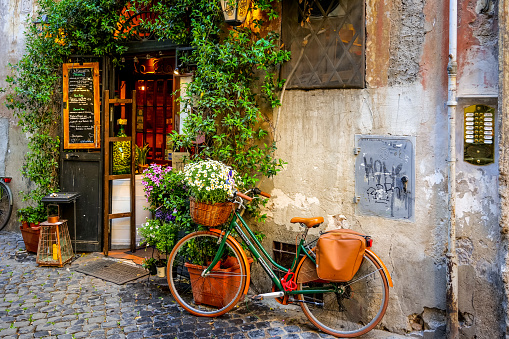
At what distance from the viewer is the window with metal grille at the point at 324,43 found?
466 cm

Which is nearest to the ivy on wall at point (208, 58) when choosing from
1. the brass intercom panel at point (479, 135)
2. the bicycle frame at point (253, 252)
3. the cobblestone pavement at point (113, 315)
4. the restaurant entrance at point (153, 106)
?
the bicycle frame at point (253, 252)

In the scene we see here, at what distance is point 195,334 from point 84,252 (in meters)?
3.40

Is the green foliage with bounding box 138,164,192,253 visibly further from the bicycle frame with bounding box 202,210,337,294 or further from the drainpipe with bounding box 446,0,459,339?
the drainpipe with bounding box 446,0,459,339

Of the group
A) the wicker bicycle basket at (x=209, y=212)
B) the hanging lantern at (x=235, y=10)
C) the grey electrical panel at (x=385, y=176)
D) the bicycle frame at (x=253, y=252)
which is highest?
the hanging lantern at (x=235, y=10)

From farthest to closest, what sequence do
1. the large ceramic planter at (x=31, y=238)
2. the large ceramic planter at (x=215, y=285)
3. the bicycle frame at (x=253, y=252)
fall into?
the large ceramic planter at (x=31, y=238) → the large ceramic planter at (x=215, y=285) → the bicycle frame at (x=253, y=252)

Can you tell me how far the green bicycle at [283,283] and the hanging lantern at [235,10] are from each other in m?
2.06

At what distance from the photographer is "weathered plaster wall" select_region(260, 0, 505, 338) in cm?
406

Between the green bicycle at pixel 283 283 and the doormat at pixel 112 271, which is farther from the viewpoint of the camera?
the doormat at pixel 112 271

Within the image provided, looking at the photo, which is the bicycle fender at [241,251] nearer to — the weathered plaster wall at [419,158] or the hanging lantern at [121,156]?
the weathered plaster wall at [419,158]

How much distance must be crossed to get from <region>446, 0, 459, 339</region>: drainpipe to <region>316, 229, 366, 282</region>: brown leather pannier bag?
0.86 m

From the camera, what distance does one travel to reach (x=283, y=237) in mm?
5254

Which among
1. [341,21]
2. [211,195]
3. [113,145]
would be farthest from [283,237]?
[113,145]

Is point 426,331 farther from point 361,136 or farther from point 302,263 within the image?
point 361,136

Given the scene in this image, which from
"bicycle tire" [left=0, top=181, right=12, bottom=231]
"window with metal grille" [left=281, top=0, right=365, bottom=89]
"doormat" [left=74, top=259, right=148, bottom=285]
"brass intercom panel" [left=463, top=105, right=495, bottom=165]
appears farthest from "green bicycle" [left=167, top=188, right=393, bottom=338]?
"bicycle tire" [left=0, top=181, right=12, bottom=231]
